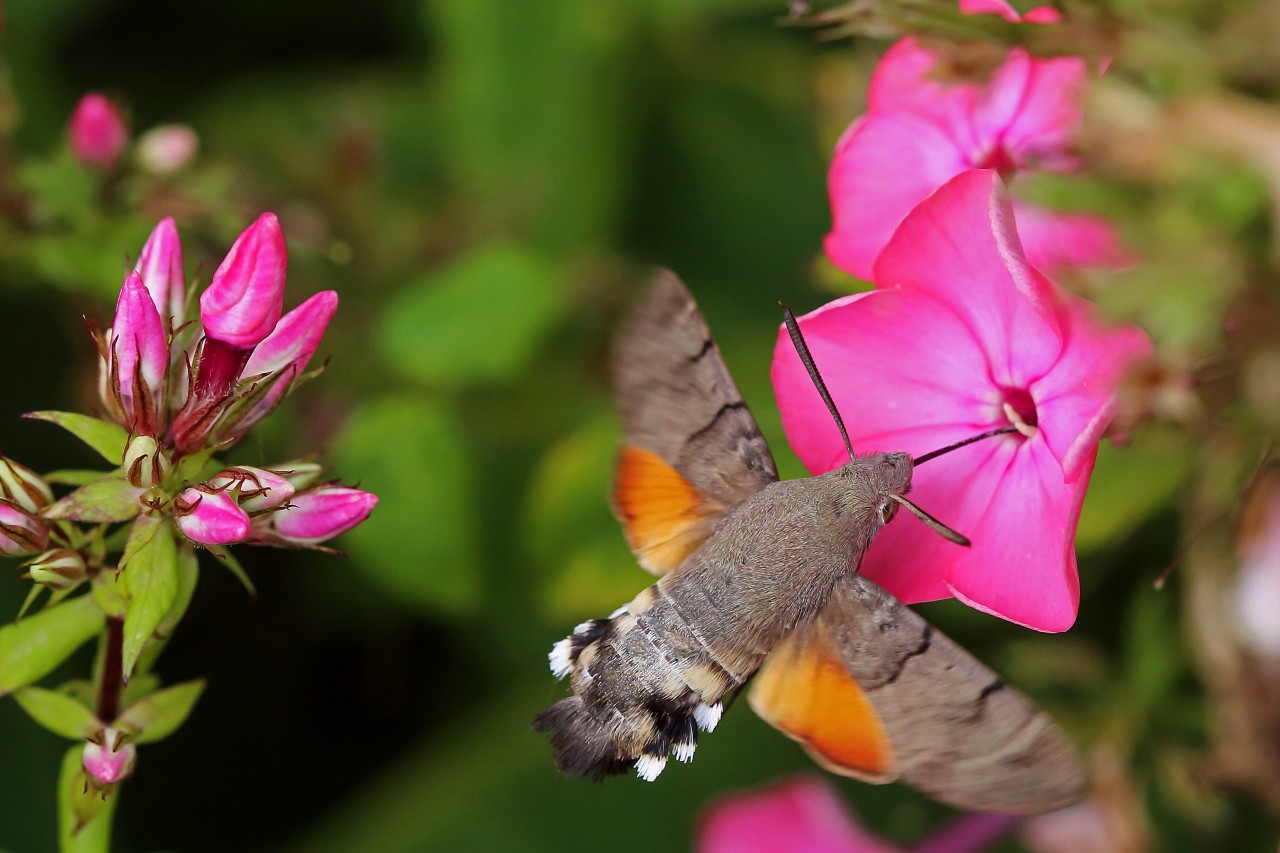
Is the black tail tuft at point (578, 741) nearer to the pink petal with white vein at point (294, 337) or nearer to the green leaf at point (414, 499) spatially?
the pink petal with white vein at point (294, 337)

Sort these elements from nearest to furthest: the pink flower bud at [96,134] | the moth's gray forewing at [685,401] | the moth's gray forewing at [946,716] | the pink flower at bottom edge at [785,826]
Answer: the moth's gray forewing at [946,716], the moth's gray forewing at [685,401], the pink flower bud at [96,134], the pink flower at bottom edge at [785,826]

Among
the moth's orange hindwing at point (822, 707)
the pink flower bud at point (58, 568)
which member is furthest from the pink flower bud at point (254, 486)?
the moth's orange hindwing at point (822, 707)

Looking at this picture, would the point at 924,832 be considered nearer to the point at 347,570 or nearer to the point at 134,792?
the point at 347,570

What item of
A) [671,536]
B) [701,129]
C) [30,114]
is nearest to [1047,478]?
[671,536]

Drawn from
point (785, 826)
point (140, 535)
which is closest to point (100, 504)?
point (140, 535)

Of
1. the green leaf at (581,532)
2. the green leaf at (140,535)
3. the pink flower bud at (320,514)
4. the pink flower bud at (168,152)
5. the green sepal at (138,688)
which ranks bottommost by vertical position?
the green leaf at (581,532)
